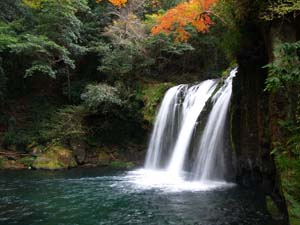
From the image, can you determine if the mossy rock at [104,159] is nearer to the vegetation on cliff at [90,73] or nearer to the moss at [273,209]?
the vegetation on cliff at [90,73]

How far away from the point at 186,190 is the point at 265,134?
3058 millimetres

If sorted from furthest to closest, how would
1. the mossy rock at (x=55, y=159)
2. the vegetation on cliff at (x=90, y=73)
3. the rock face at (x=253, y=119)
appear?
the vegetation on cliff at (x=90, y=73), the mossy rock at (x=55, y=159), the rock face at (x=253, y=119)

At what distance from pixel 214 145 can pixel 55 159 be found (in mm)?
7733

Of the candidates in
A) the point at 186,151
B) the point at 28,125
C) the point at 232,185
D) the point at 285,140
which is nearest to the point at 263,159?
the point at 232,185

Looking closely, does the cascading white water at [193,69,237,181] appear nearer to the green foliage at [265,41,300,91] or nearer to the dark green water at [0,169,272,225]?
the dark green water at [0,169,272,225]

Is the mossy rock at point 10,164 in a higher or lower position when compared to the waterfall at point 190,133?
lower

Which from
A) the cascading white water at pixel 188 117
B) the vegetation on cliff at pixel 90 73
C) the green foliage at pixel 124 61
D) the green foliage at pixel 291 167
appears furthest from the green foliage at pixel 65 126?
the green foliage at pixel 291 167

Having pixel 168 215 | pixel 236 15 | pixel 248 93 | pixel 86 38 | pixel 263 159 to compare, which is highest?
pixel 86 38

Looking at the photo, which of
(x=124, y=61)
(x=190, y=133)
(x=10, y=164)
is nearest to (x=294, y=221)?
(x=190, y=133)

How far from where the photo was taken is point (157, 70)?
19.5m

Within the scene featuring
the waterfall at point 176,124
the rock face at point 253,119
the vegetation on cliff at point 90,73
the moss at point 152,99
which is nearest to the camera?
the rock face at point 253,119

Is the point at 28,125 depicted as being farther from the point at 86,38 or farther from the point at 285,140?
the point at 285,140

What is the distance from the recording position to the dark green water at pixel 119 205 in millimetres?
7004

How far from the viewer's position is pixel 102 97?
16.2 meters
